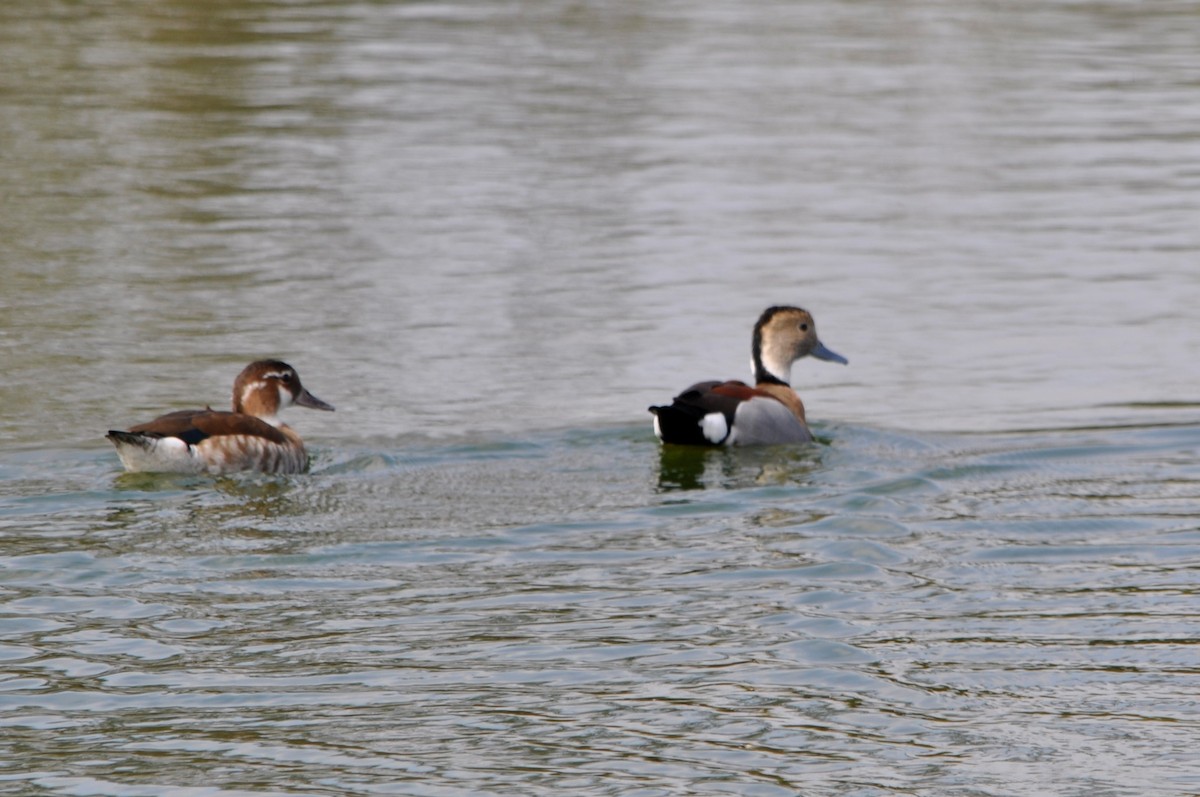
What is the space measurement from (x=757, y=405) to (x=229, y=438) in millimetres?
3199

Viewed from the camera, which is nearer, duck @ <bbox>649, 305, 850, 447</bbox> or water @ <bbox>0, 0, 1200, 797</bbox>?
water @ <bbox>0, 0, 1200, 797</bbox>

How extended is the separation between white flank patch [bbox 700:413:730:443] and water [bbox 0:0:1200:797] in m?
0.15

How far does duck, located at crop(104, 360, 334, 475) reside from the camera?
10.9 meters

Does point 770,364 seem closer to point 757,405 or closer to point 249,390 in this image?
point 757,405

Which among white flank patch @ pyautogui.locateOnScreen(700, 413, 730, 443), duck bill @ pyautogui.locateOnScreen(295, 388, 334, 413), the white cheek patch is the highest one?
the white cheek patch

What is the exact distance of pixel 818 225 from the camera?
18.9 meters

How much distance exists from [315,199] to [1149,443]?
997 cm

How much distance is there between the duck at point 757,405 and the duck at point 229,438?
85.4 inches

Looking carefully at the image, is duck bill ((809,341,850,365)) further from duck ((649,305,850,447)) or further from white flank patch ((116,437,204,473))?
white flank patch ((116,437,204,473))

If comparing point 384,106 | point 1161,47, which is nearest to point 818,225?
point 384,106

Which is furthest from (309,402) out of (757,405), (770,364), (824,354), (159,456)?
(824,354)

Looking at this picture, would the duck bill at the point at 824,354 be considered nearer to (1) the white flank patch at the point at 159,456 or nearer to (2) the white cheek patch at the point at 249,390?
(2) the white cheek patch at the point at 249,390

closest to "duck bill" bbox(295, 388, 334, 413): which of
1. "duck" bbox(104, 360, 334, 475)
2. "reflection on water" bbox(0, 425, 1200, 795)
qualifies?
"duck" bbox(104, 360, 334, 475)

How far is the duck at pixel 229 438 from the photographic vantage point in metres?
10.9
